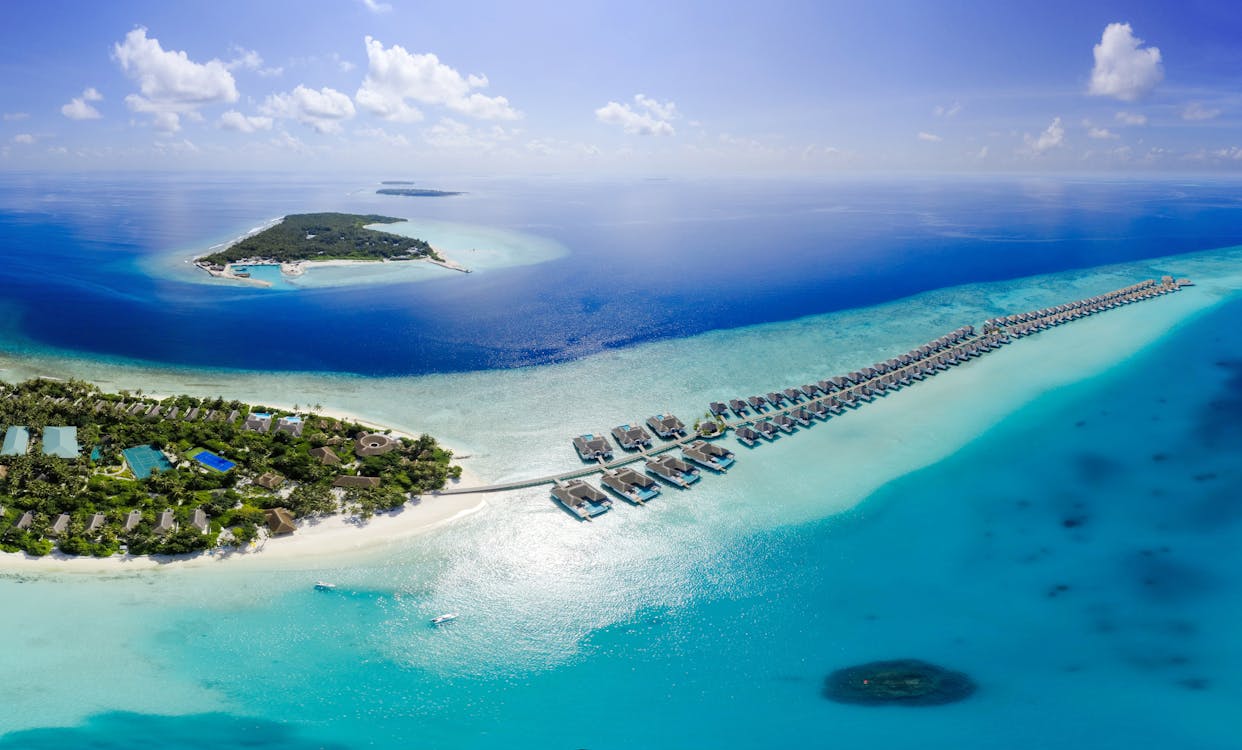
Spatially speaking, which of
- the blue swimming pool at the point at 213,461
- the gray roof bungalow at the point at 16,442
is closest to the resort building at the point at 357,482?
the blue swimming pool at the point at 213,461

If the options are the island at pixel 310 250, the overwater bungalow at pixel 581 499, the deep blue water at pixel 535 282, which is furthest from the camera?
the island at pixel 310 250

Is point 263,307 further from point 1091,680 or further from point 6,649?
point 1091,680

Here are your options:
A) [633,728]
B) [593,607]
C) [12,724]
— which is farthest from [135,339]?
[633,728]

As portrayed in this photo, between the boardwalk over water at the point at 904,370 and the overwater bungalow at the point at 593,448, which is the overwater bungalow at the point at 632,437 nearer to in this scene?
the boardwalk over water at the point at 904,370

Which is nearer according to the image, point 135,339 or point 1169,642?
point 1169,642

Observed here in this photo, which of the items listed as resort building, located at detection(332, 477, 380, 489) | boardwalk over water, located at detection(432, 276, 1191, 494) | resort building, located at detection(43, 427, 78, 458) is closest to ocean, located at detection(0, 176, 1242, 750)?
boardwalk over water, located at detection(432, 276, 1191, 494)

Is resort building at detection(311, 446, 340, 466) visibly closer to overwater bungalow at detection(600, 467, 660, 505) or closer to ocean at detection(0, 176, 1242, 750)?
ocean at detection(0, 176, 1242, 750)
